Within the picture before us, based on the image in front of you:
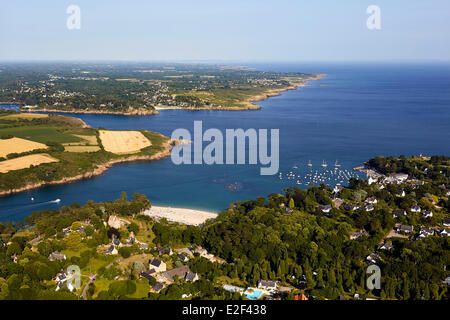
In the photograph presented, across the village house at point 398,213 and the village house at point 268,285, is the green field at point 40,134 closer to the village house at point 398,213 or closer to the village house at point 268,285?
the village house at point 268,285

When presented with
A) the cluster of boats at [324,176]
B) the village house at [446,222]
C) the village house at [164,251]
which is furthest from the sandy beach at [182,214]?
the village house at [446,222]

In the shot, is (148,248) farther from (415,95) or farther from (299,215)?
(415,95)

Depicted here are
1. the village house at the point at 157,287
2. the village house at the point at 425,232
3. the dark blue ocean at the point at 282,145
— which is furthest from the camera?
the dark blue ocean at the point at 282,145

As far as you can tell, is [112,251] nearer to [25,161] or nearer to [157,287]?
[157,287]

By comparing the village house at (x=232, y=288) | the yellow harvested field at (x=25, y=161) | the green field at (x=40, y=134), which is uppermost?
the green field at (x=40, y=134)

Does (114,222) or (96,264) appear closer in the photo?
(96,264)

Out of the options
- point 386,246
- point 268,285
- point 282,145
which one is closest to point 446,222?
point 386,246

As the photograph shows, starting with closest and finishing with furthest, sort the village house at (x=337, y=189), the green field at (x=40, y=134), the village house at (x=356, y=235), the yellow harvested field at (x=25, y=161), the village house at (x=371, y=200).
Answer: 1. the village house at (x=356, y=235)
2. the village house at (x=371, y=200)
3. the village house at (x=337, y=189)
4. the yellow harvested field at (x=25, y=161)
5. the green field at (x=40, y=134)
